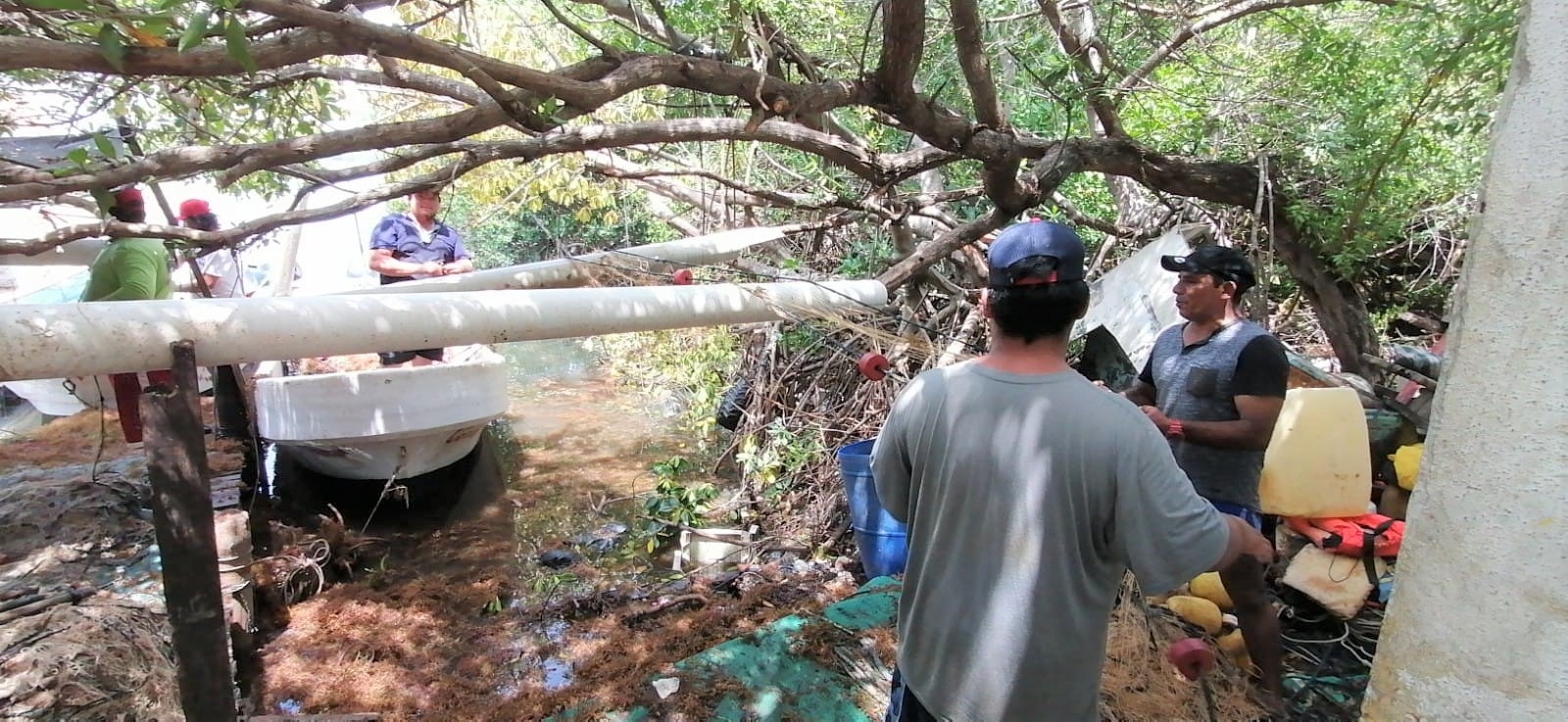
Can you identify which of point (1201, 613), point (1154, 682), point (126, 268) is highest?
point (126, 268)

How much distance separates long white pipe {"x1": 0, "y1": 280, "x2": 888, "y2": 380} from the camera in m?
1.31

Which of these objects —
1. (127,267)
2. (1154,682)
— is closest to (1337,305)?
(1154,682)

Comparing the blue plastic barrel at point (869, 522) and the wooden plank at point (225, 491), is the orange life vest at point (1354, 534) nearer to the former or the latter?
the blue plastic barrel at point (869, 522)

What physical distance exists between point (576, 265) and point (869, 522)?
1.98 m

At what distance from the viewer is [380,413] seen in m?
5.43

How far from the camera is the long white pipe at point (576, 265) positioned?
287 centimetres

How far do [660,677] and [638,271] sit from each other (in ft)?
5.64

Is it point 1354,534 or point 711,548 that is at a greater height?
point 1354,534

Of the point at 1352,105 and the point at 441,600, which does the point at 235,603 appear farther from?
the point at 1352,105

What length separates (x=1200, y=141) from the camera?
15.5 feet

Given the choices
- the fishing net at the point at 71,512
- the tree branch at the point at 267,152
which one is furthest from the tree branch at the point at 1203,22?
the fishing net at the point at 71,512

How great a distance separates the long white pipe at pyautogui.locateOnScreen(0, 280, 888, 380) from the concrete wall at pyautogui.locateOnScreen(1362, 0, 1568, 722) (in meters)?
1.72

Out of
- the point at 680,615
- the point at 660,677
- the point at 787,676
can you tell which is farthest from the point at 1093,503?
the point at 680,615

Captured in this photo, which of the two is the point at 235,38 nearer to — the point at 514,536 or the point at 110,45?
the point at 110,45
